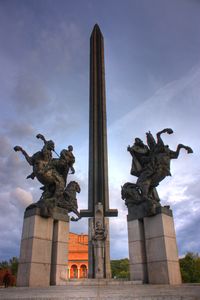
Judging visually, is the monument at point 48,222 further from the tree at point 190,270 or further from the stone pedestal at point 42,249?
the tree at point 190,270

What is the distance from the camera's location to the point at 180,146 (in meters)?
11.5

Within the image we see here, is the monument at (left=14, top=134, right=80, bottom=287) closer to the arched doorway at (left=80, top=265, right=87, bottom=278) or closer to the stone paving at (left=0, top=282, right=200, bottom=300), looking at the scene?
the stone paving at (left=0, top=282, right=200, bottom=300)

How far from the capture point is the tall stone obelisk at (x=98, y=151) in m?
22.2

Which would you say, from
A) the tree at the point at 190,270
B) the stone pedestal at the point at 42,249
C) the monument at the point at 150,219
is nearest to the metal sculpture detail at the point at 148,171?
the monument at the point at 150,219

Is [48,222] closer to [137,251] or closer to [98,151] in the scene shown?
[137,251]

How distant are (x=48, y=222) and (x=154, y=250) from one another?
172 inches

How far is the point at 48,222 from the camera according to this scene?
10.7 metres

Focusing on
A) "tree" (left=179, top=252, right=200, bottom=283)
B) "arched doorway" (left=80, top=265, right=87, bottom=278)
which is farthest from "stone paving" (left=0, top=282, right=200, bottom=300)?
"tree" (left=179, top=252, right=200, bottom=283)

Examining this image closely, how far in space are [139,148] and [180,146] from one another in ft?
5.97

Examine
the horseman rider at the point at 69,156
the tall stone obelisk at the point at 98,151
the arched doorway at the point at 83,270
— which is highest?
the tall stone obelisk at the point at 98,151

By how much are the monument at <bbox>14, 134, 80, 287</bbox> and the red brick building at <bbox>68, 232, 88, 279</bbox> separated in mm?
22855

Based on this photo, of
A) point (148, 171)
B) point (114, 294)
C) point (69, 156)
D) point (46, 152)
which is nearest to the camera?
point (114, 294)

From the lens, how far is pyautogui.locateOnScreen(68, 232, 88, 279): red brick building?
34.3 meters

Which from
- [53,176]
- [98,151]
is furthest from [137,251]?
[98,151]
